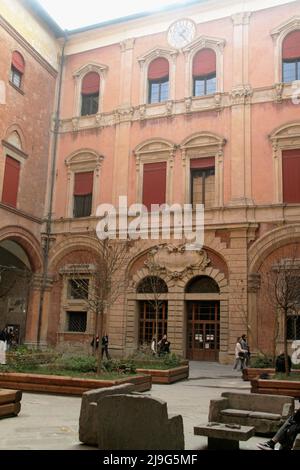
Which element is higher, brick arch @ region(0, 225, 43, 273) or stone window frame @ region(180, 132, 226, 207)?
stone window frame @ region(180, 132, 226, 207)

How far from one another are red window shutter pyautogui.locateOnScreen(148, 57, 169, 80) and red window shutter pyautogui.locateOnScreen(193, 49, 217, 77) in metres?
1.54

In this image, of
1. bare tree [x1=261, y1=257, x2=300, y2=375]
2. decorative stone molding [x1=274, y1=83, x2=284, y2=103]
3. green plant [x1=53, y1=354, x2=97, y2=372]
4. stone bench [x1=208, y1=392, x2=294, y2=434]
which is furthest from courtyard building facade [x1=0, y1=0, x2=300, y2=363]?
stone bench [x1=208, y1=392, x2=294, y2=434]

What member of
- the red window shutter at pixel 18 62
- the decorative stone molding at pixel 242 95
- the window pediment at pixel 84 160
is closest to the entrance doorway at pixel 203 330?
the window pediment at pixel 84 160

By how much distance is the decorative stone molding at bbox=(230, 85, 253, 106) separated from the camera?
22625 mm

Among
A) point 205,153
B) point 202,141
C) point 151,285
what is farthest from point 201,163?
point 151,285

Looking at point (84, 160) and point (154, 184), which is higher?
point (84, 160)

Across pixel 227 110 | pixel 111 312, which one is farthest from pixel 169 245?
pixel 227 110

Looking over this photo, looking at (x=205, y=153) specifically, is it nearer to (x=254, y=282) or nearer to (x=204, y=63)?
(x=204, y=63)

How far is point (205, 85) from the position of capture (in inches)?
949

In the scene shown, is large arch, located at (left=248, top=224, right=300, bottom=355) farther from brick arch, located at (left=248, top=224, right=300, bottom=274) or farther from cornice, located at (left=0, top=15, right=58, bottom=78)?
cornice, located at (left=0, top=15, right=58, bottom=78)

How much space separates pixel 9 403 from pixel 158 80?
2033cm

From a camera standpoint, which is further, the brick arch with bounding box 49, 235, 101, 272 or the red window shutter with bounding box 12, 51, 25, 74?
the brick arch with bounding box 49, 235, 101, 272

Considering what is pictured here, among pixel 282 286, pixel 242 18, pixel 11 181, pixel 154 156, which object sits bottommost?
pixel 282 286
